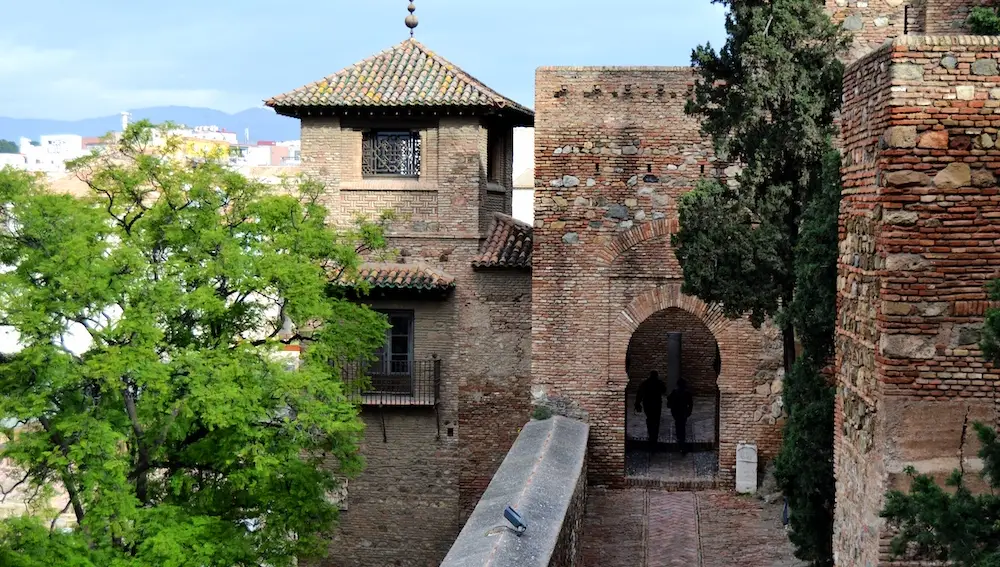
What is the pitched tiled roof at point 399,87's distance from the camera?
21109 mm

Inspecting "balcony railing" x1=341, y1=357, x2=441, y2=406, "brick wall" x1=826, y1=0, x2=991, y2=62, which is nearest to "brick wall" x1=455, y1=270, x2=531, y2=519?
"balcony railing" x1=341, y1=357, x2=441, y2=406

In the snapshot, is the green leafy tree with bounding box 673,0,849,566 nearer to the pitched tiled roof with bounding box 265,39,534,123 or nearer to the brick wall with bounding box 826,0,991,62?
the brick wall with bounding box 826,0,991,62

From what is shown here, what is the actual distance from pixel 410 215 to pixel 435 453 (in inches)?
164

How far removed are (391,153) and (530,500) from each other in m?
10.5

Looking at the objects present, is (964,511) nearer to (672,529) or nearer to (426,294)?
(672,529)

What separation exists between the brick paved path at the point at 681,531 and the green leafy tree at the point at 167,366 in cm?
414

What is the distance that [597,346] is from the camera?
1855cm

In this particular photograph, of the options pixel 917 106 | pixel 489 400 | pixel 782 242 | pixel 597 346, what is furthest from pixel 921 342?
pixel 489 400

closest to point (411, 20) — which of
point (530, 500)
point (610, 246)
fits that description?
point (610, 246)

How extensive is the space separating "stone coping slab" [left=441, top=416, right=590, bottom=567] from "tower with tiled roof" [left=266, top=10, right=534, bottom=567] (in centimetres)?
374

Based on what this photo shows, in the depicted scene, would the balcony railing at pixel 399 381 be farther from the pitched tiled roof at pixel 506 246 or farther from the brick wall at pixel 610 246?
the brick wall at pixel 610 246

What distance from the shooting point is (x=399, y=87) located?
21500 millimetres

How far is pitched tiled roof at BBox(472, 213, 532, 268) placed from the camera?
836 inches

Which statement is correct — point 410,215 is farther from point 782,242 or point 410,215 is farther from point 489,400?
point 782,242
